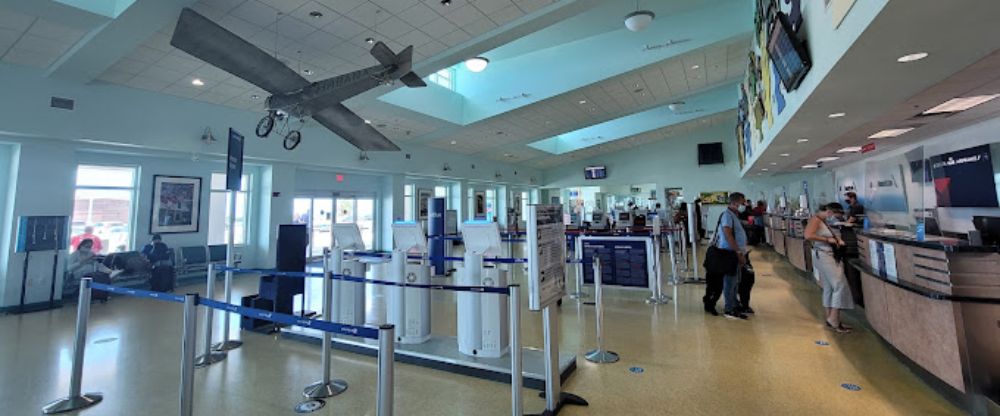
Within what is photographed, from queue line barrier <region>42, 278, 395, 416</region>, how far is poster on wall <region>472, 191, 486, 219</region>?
14.2 m

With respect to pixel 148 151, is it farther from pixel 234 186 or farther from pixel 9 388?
pixel 9 388

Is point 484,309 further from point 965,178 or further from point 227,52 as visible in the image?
point 965,178

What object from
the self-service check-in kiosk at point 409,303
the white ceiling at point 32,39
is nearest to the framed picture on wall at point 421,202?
the white ceiling at point 32,39

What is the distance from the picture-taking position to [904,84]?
356 centimetres

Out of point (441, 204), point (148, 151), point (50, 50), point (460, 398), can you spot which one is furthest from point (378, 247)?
point (460, 398)

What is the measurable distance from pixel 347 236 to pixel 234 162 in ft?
4.63

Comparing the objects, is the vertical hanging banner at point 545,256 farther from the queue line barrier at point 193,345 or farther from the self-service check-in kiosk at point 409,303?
the self-service check-in kiosk at point 409,303

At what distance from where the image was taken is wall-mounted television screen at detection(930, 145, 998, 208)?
18.8 feet

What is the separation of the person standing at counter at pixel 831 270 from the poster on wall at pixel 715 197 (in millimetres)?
13945

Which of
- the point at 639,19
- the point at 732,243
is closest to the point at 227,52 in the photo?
the point at 639,19

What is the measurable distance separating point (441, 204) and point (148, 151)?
538 centimetres

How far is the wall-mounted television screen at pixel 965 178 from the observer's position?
5738 mm

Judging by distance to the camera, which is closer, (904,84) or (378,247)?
(904,84)

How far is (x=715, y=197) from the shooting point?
17297 mm
